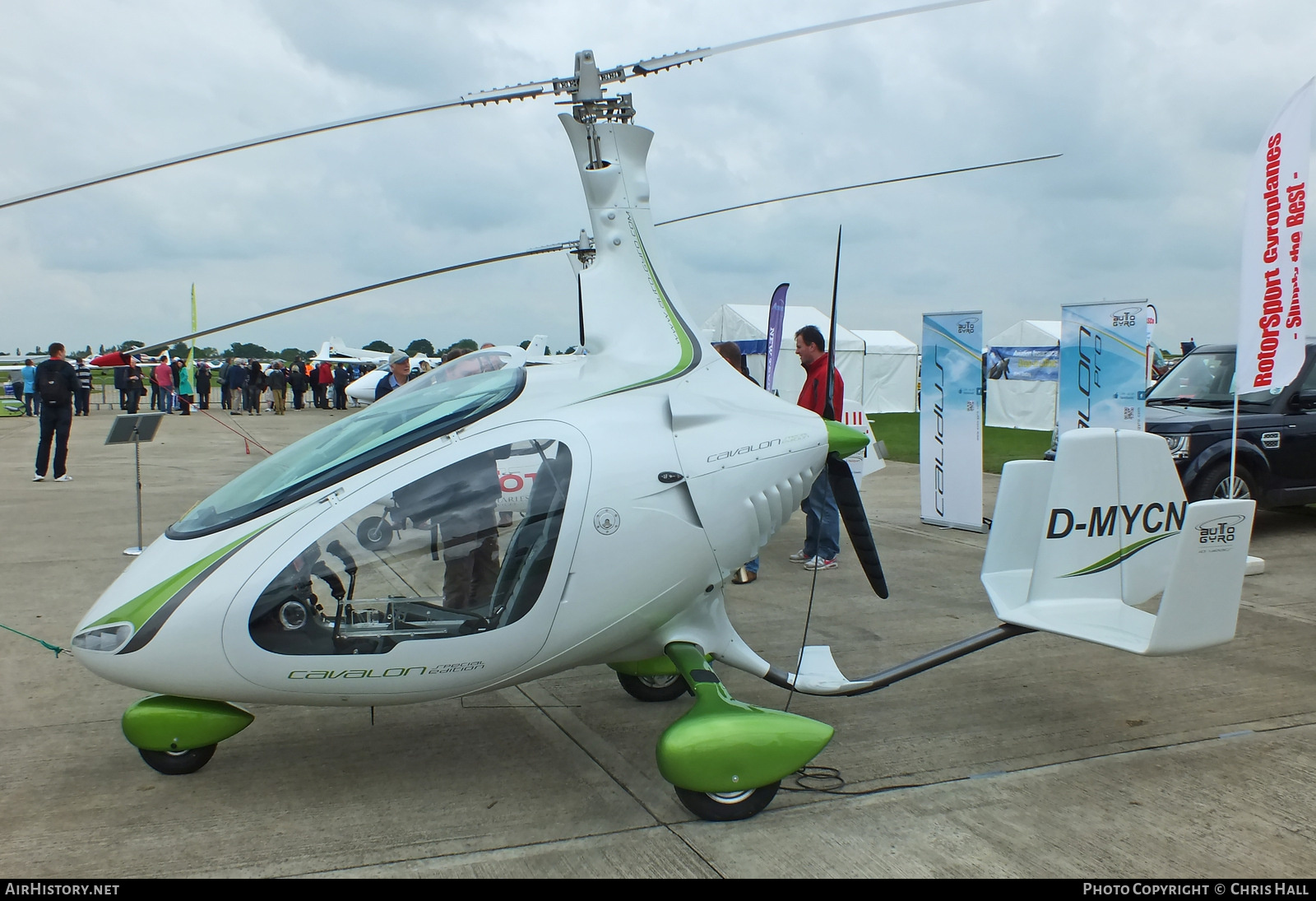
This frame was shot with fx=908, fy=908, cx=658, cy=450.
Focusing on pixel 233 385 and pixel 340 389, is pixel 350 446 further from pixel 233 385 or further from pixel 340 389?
pixel 340 389

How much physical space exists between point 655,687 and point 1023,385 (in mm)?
19658

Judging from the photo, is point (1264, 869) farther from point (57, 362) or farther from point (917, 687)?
point (57, 362)

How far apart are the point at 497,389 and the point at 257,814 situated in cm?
186

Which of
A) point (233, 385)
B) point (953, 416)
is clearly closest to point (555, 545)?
point (953, 416)

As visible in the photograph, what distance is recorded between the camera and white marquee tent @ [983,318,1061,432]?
70.4 feet

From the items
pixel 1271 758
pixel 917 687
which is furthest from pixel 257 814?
pixel 1271 758

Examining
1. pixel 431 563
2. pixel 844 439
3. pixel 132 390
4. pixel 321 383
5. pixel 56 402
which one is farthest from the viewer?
pixel 321 383

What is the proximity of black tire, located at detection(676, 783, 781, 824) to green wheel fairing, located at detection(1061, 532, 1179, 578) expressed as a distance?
79.5 inches

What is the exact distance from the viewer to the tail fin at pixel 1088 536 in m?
4.28

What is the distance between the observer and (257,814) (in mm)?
3402

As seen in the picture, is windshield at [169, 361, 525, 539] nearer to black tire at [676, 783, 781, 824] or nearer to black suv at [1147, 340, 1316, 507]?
black tire at [676, 783, 781, 824]

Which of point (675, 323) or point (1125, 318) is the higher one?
point (1125, 318)

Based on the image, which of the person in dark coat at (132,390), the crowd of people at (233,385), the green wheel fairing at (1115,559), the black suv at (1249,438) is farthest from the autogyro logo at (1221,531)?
the person in dark coat at (132,390)

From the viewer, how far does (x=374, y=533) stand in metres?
3.39
